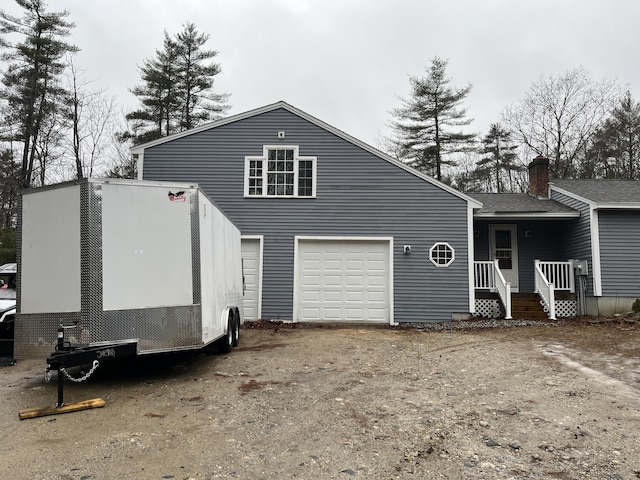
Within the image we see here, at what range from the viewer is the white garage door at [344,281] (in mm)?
11539

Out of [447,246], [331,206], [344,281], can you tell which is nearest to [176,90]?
[331,206]

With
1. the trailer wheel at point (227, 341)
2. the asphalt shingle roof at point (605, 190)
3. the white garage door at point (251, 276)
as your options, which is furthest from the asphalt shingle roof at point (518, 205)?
the trailer wheel at point (227, 341)

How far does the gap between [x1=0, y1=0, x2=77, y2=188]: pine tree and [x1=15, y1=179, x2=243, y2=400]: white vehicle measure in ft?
54.3

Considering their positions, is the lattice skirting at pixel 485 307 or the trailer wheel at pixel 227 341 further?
the lattice skirting at pixel 485 307

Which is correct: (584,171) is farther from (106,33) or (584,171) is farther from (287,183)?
(106,33)

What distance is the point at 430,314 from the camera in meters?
11.4

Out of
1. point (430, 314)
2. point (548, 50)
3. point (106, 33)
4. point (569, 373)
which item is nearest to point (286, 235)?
point (430, 314)

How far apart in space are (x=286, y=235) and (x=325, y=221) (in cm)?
117

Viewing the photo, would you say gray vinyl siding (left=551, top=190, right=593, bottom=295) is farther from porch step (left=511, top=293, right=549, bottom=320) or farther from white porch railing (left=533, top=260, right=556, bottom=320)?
porch step (left=511, top=293, right=549, bottom=320)

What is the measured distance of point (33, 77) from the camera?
18297mm

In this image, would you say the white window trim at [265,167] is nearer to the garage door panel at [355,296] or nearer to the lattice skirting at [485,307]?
the garage door panel at [355,296]

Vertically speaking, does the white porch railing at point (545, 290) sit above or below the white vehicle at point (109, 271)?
below

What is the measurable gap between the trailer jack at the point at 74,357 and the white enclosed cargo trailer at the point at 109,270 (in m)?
0.01

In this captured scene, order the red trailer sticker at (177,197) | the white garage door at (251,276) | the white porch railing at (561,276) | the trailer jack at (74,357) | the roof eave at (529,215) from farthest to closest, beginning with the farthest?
the roof eave at (529,215), the white porch railing at (561,276), the white garage door at (251,276), the red trailer sticker at (177,197), the trailer jack at (74,357)
